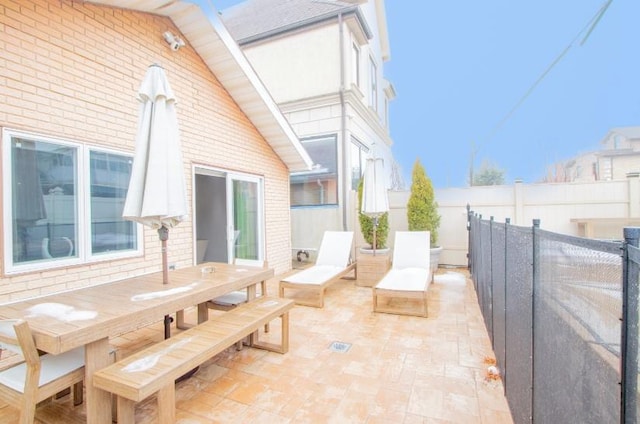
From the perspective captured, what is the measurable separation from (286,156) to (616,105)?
48.6ft

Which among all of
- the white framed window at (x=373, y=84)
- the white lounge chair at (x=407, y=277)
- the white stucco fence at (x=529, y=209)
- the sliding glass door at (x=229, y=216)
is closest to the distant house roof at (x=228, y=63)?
the sliding glass door at (x=229, y=216)

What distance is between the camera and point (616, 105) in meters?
13.6

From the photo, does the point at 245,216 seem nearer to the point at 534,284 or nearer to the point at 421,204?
the point at 421,204

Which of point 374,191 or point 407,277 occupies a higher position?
point 374,191

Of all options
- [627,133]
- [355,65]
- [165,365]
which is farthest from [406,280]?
[627,133]

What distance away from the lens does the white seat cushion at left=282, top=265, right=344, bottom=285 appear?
5.79m

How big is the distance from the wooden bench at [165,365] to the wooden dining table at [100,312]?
0.53 ft

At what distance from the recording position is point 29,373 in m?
2.10

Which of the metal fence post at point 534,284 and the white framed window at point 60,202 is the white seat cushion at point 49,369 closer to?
the white framed window at point 60,202

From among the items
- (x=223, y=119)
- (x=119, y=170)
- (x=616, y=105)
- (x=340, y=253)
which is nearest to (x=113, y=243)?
(x=119, y=170)

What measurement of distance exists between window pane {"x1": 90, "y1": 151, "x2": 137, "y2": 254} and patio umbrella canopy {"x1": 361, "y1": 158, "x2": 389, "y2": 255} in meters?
4.54

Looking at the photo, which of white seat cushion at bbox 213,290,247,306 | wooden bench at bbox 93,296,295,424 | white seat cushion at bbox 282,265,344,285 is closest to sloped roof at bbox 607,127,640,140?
white seat cushion at bbox 282,265,344,285

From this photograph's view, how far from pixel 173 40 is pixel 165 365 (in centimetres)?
501

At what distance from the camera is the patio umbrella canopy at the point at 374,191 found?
23.4ft
